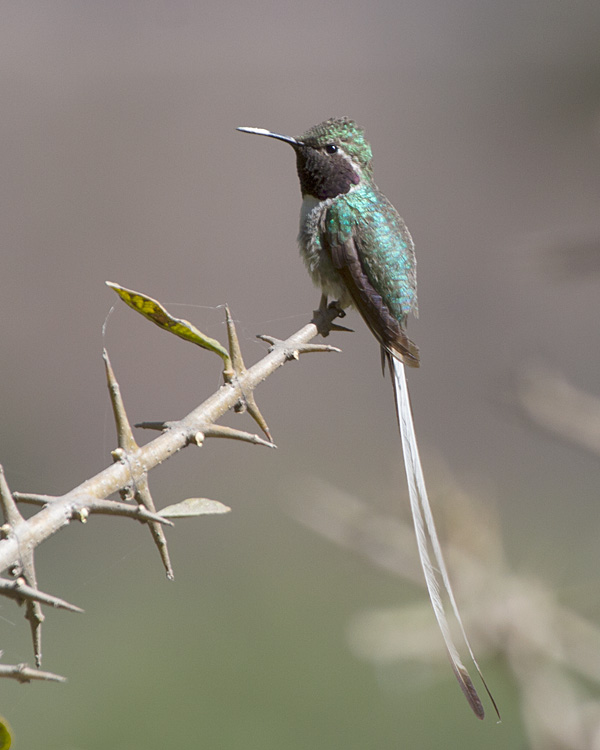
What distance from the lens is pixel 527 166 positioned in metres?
10.2

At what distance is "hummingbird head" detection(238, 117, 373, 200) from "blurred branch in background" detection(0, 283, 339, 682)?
4.85 ft

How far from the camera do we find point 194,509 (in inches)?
27.5

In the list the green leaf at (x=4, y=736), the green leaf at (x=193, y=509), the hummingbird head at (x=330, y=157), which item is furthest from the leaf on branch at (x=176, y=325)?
the hummingbird head at (x=330, y=157)

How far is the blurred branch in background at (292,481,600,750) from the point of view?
2.77ft

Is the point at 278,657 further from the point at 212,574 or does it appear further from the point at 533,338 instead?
the point at 533,338

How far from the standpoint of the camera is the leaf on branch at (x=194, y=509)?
26.6 inches

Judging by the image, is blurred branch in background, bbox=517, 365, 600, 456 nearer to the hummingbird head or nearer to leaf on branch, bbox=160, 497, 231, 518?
leaf on branch, bbox=160, 497, 231, 518

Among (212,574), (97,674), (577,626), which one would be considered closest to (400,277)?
(577,626)

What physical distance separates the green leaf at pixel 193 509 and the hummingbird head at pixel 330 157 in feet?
5.56

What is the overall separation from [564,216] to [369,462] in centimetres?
333

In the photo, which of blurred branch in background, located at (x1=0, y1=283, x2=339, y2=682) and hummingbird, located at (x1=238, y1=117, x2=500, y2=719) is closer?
blurred branch in background, located at (x1=0, y1=283, x2=339, y2=682)

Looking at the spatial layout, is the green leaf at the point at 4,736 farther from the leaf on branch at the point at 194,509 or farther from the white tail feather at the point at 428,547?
the white tail feather at the point at 428,547

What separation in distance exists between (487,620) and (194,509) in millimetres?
450

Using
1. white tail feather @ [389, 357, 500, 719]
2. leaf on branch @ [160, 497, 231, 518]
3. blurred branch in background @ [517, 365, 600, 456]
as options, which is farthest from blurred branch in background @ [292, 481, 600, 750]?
leaf on branch @ [160, 497, 231, 518]
